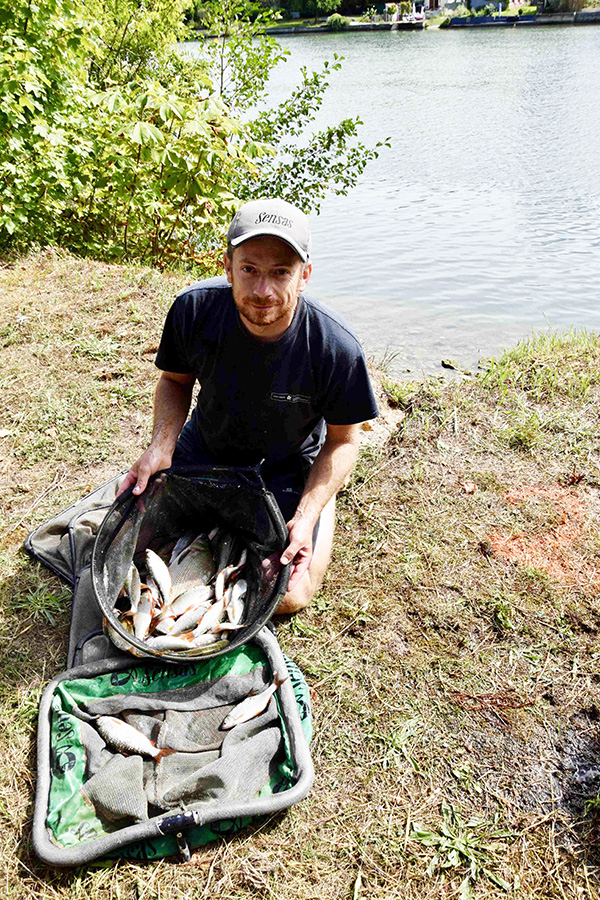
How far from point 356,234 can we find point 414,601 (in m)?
8.71

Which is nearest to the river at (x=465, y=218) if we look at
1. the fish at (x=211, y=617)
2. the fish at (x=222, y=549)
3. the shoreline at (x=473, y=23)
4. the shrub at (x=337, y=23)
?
the fish at (x=222, y=549)

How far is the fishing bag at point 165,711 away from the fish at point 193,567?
154 mm

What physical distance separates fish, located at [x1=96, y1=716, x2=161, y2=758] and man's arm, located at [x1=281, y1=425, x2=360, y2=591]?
0.75 m

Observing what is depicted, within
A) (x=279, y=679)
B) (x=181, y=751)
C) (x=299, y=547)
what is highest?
(x=299, y=547)

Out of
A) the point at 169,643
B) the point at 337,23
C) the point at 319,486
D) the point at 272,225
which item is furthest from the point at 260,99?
the point at 337,23

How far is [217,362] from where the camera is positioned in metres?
2.79

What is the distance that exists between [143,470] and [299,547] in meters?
0.76

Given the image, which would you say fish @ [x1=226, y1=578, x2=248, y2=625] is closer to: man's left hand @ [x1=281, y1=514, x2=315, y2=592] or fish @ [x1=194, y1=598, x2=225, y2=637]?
fish @ [x1=194, y1=598, x2=225, y2=637]

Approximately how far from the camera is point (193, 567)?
288 centimetres

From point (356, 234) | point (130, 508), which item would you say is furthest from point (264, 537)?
point (356, 234)

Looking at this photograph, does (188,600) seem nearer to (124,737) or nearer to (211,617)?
(211,617)

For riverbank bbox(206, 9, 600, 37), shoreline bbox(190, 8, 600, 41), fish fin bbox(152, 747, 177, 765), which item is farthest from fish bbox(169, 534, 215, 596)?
riverbank bbox(206, 9, 600, 37)

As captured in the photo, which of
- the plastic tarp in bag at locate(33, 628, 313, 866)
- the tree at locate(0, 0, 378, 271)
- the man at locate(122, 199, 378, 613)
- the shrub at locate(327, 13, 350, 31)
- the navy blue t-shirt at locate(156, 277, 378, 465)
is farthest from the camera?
the shrub at locate(327, 13, 350, 31)

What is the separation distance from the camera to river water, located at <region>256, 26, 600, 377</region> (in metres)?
7.66
